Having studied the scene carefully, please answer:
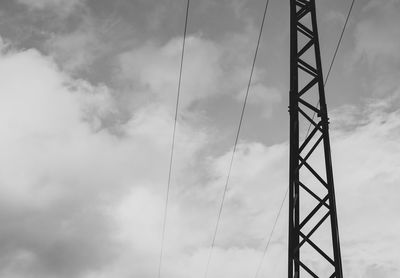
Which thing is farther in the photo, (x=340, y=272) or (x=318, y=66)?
(x=318, y=66)

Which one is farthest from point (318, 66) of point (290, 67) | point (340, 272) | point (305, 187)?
point (340, 272)

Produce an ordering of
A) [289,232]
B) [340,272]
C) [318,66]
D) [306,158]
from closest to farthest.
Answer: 1. [340,272]
2. [289,232]
3. [306,158]
4. [318,66]

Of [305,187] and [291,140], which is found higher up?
[291,140]

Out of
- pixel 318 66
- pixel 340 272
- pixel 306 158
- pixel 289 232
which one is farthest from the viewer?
pixel 318 66

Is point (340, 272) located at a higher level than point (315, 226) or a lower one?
lower

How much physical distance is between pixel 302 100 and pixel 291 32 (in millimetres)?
1807

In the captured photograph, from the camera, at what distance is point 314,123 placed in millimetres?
9328

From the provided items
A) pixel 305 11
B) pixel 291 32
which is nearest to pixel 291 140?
pixel 291 32

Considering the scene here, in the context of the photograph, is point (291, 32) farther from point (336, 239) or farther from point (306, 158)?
point (336, 239)

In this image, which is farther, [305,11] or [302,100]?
[305,11]

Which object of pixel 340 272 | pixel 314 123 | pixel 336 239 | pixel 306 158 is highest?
pixel 314 123

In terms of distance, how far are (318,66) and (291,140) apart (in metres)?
2.08

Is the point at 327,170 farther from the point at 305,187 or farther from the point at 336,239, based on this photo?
the point at 336,239

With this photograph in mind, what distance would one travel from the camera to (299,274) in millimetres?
8188
